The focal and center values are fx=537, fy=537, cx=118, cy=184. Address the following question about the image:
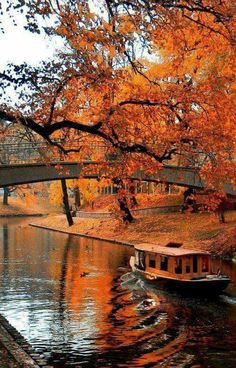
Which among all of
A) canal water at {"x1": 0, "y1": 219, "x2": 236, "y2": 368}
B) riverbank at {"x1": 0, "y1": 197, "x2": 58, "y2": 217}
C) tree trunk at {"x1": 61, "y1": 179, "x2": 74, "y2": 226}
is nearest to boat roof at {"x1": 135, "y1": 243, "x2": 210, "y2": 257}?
canal water at {"x1": 0, "y1": 219, "x2": 236, "y2": 368}

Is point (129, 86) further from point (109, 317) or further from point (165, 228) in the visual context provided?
point (165, 228)

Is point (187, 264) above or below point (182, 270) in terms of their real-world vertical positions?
above

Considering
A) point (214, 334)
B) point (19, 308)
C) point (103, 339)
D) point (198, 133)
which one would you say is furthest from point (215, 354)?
point (19, 308)

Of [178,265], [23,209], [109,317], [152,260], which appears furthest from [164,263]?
[23,209]

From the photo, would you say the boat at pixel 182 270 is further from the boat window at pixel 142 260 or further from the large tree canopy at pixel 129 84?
the large tree canopy at pixel 129 84

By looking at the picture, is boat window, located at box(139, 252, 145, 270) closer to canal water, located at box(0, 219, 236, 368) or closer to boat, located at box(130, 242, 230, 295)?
boat, located at box(130, 242, 230, 295)

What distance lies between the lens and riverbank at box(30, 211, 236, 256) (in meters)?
39.3

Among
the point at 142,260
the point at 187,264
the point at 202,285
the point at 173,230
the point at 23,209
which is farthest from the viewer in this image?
the point at 23,209

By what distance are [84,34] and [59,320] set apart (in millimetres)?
12474

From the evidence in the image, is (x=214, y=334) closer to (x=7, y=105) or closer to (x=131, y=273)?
(x=7, y=105)

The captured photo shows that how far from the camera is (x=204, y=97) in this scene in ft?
62.4

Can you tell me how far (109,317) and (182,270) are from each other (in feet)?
23.6

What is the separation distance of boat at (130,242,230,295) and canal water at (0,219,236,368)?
670mm

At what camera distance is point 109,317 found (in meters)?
21.7
